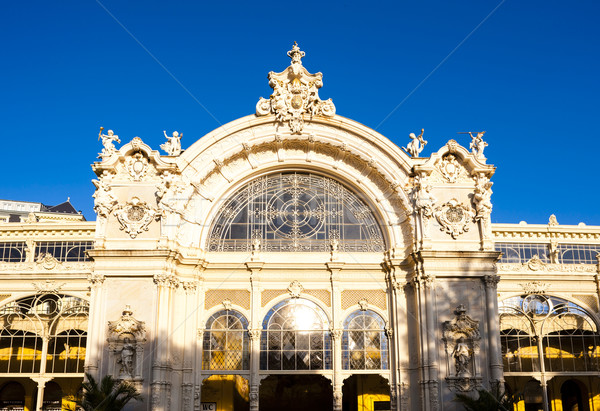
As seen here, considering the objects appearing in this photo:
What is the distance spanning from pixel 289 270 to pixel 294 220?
2572 millimetres

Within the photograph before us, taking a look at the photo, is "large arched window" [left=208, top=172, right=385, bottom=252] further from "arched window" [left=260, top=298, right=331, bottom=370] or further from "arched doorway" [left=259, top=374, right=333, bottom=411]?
"arched doorway" [left=259, top=374, right=333, bottom=411]

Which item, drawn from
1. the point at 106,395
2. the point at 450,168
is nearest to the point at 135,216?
the point at 106,395

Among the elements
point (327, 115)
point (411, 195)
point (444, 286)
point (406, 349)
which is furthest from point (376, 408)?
point (327, 115)

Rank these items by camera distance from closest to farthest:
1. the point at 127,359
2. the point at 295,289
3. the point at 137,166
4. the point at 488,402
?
the point at 488,402 < the point at 127,359 < the point at 137,166 < the point at 295,289

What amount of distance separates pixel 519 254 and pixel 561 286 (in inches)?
149

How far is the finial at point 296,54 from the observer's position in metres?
32.8

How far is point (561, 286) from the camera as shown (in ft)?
117

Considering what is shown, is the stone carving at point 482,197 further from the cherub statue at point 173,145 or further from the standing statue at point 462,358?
the cherub statue at point 173,145

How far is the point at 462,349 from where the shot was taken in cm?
2884

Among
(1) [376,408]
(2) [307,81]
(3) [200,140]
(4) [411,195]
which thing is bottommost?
(1) [376,408]

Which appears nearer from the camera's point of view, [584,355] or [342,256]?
[342,256]

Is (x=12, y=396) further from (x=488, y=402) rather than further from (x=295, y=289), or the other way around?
(x=488, y=402)

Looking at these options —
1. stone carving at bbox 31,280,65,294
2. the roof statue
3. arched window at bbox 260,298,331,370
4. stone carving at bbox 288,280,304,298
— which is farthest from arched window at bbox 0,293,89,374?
the roof statue

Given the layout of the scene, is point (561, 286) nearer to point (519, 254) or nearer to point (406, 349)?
point (519, 254)
